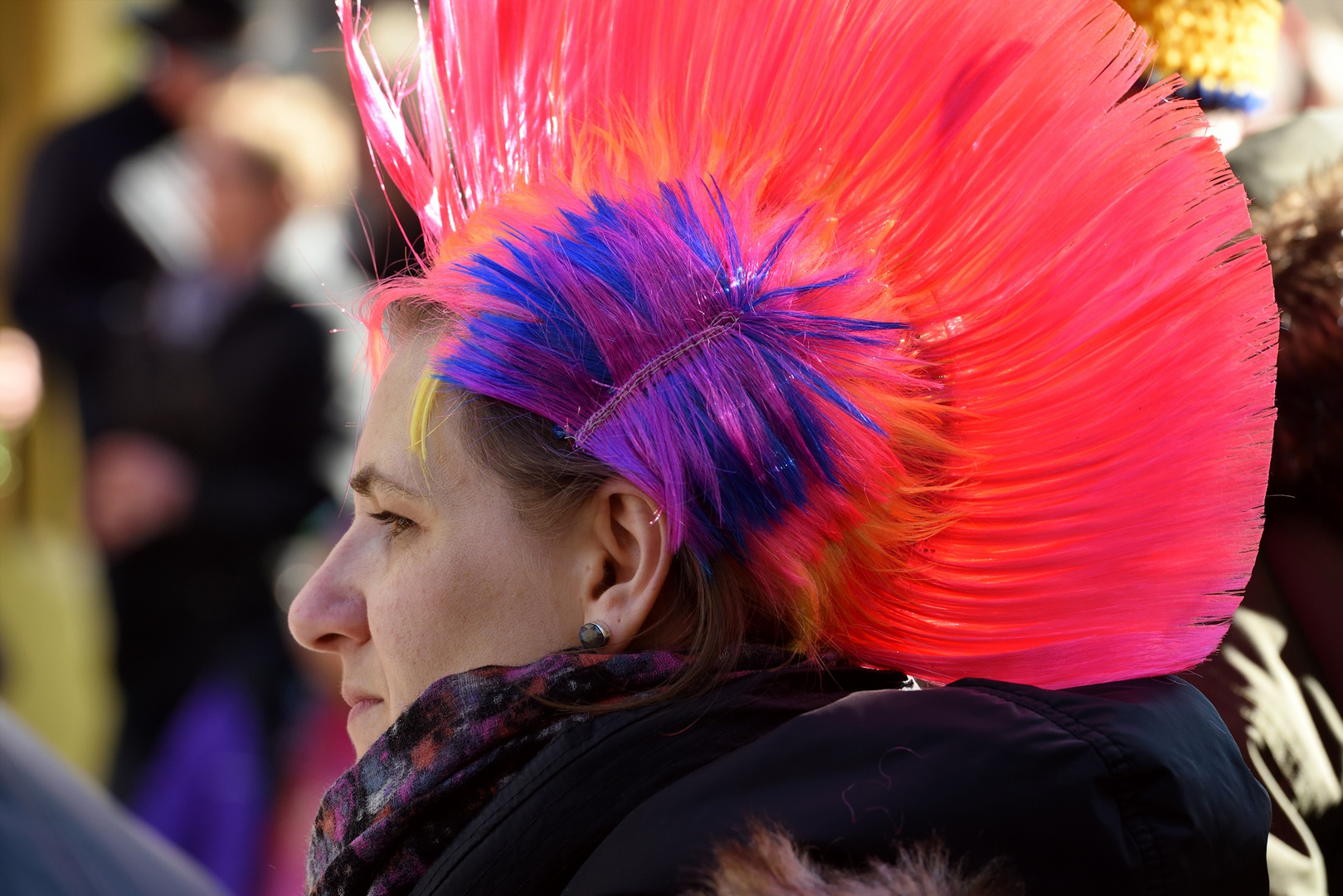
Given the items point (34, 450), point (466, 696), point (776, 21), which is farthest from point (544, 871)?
point (34, 450)

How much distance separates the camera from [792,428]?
1.26m

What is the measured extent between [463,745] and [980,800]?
1.64ft

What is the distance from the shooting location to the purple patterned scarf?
4.07 ft

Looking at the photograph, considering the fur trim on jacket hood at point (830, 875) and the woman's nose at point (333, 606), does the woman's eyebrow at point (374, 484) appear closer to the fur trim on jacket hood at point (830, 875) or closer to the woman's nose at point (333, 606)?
the woman's nose at point (333, 606)

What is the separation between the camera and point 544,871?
3.75 ft

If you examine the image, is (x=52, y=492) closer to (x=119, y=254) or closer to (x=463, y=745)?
(x=119, y=254)

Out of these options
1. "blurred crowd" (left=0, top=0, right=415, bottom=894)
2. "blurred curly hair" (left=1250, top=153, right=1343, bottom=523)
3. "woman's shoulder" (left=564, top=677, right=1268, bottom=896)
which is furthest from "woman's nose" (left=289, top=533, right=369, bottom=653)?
"blurred crowd" (left=0, top=0, right=415, bottom=894)

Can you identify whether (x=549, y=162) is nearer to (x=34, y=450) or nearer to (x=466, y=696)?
(x=466, y=696)

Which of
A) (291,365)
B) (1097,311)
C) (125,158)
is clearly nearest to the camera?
(1097,311)

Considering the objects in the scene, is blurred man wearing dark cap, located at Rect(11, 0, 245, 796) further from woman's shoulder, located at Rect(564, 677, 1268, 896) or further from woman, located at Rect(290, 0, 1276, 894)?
woman's shoulder, located at Rect(564, 677, 1268, 896)

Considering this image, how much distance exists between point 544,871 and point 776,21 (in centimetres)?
88

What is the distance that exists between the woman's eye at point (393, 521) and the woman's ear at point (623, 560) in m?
0.21

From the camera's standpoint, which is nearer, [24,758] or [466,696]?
[466,696]

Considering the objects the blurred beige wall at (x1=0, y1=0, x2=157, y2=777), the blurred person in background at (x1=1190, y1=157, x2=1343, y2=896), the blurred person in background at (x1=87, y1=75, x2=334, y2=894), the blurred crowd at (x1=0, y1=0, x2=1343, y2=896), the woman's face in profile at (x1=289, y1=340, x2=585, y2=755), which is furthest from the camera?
the blurred beige wall at (x1=0, y1=0, x2=157, y2=777)
